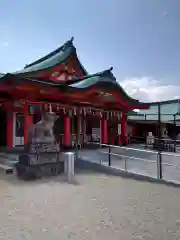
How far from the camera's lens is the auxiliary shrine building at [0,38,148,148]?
9594 mm

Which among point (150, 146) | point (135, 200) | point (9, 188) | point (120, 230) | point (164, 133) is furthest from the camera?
point (164, 133)

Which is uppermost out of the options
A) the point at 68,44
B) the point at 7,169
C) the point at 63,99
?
the point at 68,44

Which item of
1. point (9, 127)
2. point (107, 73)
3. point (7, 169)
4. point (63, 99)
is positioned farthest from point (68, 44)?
point (7, 169)

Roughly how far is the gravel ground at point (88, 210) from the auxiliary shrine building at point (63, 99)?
3.11m

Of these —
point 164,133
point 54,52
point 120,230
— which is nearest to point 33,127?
point 120,230

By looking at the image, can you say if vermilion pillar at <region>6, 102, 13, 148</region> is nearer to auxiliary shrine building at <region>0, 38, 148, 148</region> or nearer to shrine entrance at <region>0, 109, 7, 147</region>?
auxiliary shrine building at <region>0, 38, 148, 148</region>

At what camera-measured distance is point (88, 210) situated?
4.37 meters

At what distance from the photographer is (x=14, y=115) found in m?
12.1

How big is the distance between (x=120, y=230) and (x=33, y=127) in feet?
15.9

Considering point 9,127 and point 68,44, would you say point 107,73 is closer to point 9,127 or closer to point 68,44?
point 68,44

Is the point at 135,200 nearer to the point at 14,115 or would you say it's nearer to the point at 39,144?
the point at 39,144

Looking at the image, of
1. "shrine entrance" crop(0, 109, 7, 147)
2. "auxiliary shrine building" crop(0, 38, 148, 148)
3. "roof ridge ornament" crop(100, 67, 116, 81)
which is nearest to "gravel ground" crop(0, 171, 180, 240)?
"auxiliary shrine building" crop(0, 38, 148, 148)

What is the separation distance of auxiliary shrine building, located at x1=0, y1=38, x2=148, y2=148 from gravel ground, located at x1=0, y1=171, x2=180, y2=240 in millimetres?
3107

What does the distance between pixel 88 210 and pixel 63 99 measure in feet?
23.5
